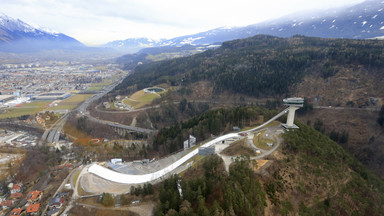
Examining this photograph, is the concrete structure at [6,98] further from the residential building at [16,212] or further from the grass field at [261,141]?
the grass field at [261,141]

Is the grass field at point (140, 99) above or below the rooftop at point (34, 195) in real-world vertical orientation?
below

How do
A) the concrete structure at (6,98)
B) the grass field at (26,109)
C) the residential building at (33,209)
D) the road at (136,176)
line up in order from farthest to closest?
the concrete structure at (6,98)
the grass field at (26,109)
the road at (136,176)
the residential building at (33,209)

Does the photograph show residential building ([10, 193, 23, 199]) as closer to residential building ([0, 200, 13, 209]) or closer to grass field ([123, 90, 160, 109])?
residential building ([0, 200, 13, 209])

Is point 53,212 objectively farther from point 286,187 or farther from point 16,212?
point 286,187

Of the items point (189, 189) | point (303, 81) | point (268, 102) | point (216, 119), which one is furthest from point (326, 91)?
point (189, 189)

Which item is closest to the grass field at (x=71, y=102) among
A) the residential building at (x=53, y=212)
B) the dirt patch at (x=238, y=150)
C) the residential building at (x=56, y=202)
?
the residential building at (x=56, y=202)

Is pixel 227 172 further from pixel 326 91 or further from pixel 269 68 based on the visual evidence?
pixel 269 68

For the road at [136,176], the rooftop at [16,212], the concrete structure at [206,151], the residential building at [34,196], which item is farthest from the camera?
the concrete structure at [206,151]
